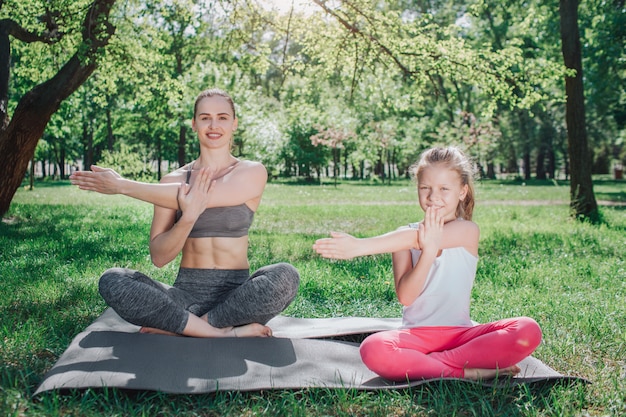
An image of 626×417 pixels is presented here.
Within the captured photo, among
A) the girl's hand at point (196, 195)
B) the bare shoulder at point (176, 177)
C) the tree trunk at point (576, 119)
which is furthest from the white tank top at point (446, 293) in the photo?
the tree trunk at point (576, 119)

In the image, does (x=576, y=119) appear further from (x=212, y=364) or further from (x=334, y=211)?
(x=212, y=364)

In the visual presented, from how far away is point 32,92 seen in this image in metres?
8.86

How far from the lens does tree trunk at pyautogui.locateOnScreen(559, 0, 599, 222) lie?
10.7 metres

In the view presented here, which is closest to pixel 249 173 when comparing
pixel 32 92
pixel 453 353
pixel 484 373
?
pixel 453 353

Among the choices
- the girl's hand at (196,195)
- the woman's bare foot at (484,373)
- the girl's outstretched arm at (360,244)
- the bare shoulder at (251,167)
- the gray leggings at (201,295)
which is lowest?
the woman's bare foot at (484,373)

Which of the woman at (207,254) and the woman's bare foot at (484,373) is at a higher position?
the woman at (207,254)

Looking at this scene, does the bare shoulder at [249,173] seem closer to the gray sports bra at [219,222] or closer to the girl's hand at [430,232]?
the gray sports bra at [219,222]

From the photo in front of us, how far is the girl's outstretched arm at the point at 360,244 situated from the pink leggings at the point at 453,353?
49 cm

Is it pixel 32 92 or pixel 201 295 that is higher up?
pixel 32 92

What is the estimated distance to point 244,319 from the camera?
3367 millimetres

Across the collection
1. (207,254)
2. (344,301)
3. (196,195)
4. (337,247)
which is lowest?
(344,301)

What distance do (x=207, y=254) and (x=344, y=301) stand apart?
1601 millimetres

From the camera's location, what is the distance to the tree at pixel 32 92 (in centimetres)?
811

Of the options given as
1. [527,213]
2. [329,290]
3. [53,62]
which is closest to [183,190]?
[329,290]
